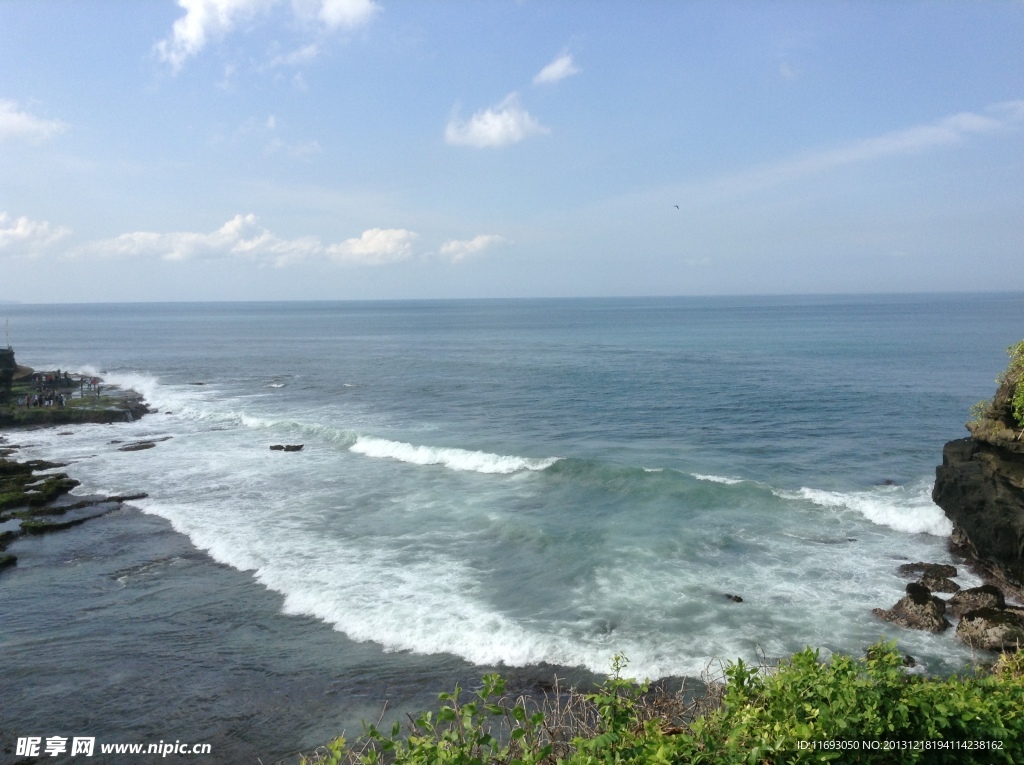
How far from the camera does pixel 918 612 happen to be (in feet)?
54.8

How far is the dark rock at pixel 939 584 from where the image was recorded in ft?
60.2

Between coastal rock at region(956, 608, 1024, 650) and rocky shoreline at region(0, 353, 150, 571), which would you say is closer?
coastal rock at region(956, 608, 1024, 650)

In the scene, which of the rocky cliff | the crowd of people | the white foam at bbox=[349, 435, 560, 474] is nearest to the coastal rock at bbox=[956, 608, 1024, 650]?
the rocky cliff

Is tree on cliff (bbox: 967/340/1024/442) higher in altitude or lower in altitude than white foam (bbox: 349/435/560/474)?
higher

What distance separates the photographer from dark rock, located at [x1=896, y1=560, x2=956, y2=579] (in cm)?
1942

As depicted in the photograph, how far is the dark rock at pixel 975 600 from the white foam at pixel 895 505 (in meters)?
6.39

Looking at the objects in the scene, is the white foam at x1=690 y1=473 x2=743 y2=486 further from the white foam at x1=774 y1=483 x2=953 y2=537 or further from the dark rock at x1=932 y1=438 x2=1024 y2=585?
the dark rock at x1=932 y1=438 x2=1024 y2=585

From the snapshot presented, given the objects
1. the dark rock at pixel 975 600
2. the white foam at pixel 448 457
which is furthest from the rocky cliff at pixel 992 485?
the white foam at pixel 448 457

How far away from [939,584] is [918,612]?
8.25 feet

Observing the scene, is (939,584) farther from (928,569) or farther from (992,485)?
(992,485)

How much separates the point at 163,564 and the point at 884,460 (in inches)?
1213

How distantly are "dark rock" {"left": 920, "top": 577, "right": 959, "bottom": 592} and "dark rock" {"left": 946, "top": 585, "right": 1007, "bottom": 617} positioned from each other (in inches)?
38.7

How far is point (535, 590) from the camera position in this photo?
1894 centimetres

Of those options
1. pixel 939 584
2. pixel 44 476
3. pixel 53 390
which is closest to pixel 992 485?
pixel 939 584
